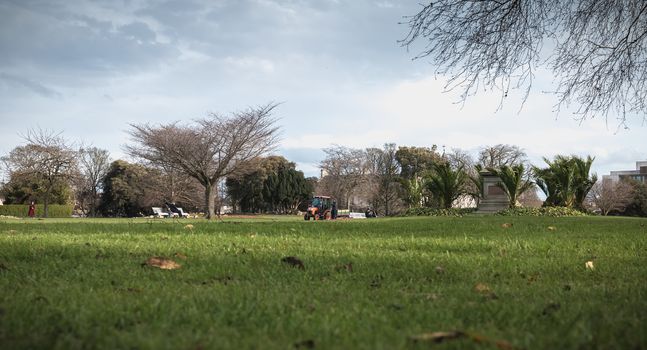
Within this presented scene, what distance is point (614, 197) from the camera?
64375 mm

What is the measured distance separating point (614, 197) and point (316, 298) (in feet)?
232

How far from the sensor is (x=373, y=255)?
582 cm

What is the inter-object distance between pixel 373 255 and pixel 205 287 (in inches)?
93.1

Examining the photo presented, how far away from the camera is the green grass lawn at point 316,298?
249 centimetres

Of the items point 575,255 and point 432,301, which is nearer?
point 432,301

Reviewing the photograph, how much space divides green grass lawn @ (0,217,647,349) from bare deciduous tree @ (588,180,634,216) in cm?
6609

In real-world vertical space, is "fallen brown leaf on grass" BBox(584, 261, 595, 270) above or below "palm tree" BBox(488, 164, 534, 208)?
below

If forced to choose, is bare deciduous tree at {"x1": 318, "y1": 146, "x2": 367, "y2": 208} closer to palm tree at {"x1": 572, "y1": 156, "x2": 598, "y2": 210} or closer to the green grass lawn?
palm tree at {"x1": 572, "y1": 156, "x2": 598, "y2": 210}

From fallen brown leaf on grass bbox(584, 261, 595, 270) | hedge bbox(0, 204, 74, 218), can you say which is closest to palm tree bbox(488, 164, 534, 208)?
fallen brown leaf on grass bbox(584, 261, 595, 270)

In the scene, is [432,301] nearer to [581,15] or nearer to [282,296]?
[282,296]

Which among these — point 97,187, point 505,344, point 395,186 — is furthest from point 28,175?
point 505,344

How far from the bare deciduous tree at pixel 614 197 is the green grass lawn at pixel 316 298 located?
66.1 meters

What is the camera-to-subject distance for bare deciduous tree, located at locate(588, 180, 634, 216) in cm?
6406

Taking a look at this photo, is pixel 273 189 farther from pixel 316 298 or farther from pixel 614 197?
pixel 316 298
